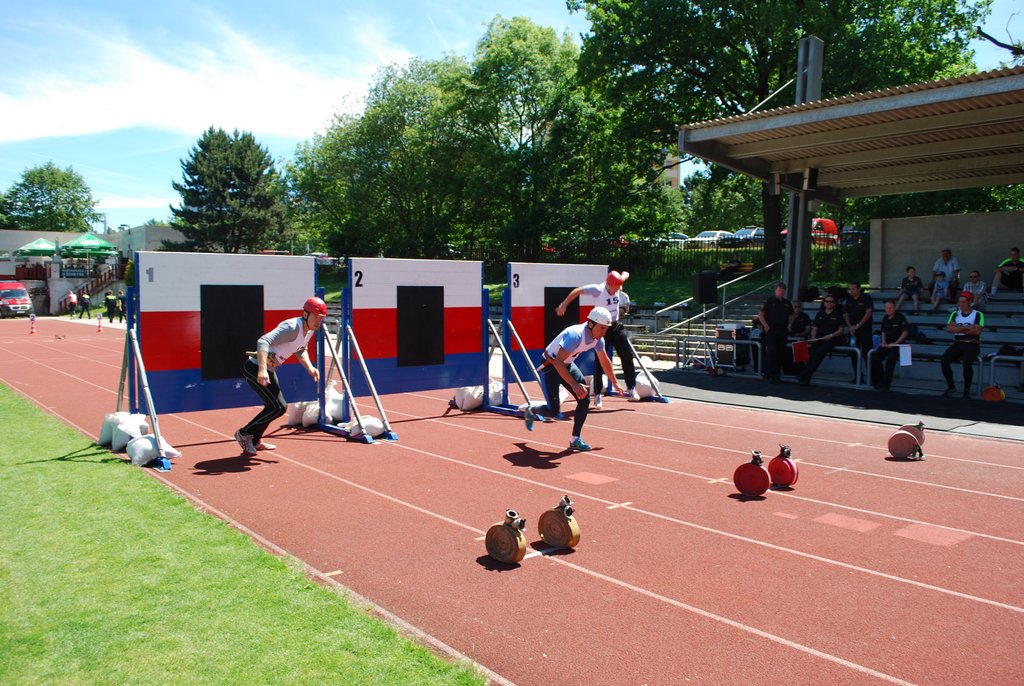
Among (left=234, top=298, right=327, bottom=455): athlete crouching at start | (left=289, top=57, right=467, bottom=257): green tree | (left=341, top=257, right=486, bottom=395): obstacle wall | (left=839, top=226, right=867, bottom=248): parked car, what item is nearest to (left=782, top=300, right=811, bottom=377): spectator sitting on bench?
(left=341, top=257, right=486, bottom=395): obstacle wall

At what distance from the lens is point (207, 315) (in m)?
10.4

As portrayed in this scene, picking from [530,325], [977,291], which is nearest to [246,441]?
[530,325]

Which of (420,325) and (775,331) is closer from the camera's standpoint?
(420,325)

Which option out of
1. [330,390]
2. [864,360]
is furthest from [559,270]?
[864,360]

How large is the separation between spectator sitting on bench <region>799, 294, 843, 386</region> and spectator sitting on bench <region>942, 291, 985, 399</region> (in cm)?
224

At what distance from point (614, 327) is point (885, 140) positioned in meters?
9.14

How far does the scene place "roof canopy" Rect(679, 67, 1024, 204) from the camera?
585 inches

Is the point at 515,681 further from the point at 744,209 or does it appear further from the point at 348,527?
the point at 744,209

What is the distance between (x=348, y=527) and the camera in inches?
271

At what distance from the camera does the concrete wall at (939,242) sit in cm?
2159

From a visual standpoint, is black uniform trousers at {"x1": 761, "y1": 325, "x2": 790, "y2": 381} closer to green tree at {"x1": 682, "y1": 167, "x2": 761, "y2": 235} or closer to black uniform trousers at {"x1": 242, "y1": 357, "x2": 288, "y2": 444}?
black uniform trousers at {"x1": 242, "y1": 357, "x2": 288, "y2": 444}

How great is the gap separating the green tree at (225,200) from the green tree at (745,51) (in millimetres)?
30268

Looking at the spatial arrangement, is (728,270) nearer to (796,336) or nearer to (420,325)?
(796,336)

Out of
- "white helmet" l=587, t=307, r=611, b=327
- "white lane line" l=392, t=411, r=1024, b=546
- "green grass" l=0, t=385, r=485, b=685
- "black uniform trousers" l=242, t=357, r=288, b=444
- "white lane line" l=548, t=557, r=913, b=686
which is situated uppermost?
"white helmet" l=587, t=307, r=611, b=327
